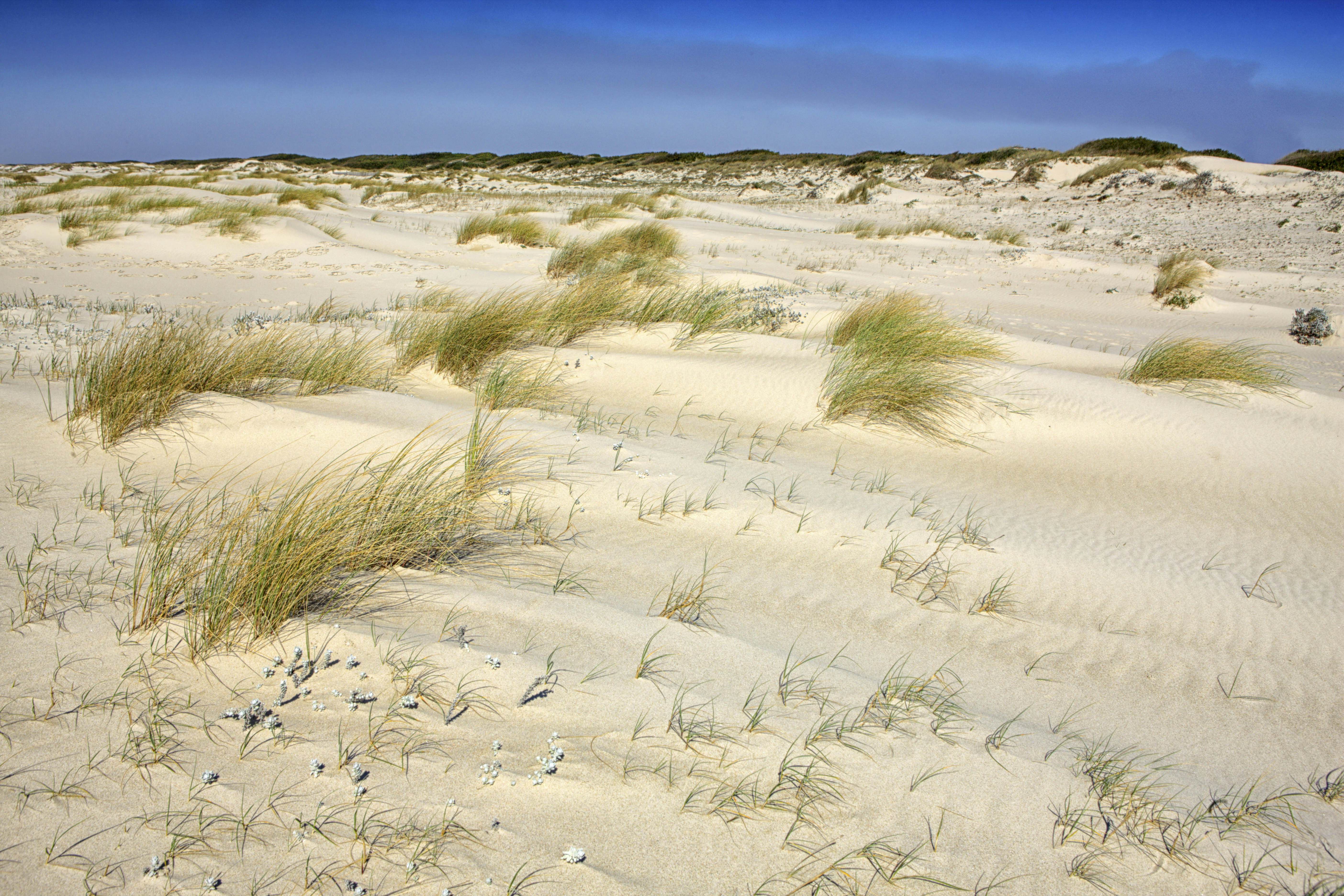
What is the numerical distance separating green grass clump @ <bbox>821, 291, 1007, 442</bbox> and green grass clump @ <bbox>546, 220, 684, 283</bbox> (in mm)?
2795

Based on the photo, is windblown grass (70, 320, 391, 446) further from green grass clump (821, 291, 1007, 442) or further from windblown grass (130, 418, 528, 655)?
green grass clump (821, 291, 1007, 442)

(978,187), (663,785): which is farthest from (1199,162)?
(663,785)

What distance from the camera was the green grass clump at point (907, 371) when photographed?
4.78 metres

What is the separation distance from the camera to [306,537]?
88.0 inches

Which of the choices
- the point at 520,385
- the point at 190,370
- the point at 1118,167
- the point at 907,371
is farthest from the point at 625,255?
the point at 1118,167

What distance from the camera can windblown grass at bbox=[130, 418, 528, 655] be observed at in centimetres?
201

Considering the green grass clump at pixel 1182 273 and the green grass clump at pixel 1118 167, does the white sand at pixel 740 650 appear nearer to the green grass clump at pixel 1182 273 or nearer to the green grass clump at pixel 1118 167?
the green grass clump at pixel 1182 273

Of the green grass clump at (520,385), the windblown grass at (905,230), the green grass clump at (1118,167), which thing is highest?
the green grass clump at (1118,167)

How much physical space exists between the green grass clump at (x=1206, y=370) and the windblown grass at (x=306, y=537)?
5.22 metres

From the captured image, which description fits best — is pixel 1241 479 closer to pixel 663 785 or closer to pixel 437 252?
pixel 663 785

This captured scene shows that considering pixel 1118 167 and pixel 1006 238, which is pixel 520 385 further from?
pixel 1118 167

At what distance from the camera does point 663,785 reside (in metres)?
1.71

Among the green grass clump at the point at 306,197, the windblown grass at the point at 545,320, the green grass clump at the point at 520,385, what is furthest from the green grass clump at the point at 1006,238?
the green grass clump at the point at 306,197

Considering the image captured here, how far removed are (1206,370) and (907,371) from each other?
2.77 m
